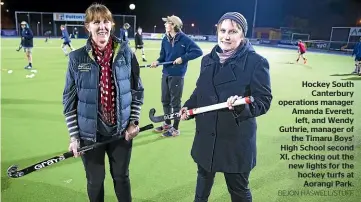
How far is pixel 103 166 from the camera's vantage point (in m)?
2.60

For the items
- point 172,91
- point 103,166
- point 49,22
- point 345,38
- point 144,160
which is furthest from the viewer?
point 49,22

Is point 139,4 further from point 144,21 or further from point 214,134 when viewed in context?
point 214,134

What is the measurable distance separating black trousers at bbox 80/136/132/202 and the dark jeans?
2.36 metres

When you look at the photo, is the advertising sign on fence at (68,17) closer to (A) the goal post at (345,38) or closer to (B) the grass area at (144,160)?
(A) the goal post at (345,38)

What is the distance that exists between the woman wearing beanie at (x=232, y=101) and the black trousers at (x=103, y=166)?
2.11 ft

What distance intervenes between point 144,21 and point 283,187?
54.0 m

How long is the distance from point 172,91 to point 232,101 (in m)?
2.95

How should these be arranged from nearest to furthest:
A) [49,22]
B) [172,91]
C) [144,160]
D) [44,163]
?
1. [44,163]
2. [144,160]
3. [172,91]
4. [49,22]

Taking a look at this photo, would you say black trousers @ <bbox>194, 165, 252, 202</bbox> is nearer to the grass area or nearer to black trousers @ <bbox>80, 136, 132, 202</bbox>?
black trousers @ <bbox>80, 136, 132, 202</bbox>

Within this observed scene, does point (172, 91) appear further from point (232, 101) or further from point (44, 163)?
point (232, 101)

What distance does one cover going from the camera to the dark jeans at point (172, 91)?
16.0 ft

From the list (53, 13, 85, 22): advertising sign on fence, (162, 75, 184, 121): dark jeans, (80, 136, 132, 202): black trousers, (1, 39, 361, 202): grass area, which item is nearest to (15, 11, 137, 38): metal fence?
(53, 13, 85, 22): advertising sign on fence

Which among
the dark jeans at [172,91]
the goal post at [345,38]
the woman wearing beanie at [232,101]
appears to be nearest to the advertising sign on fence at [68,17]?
the goal post at [345,38]

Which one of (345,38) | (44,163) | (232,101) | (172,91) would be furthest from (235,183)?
(345,38)
